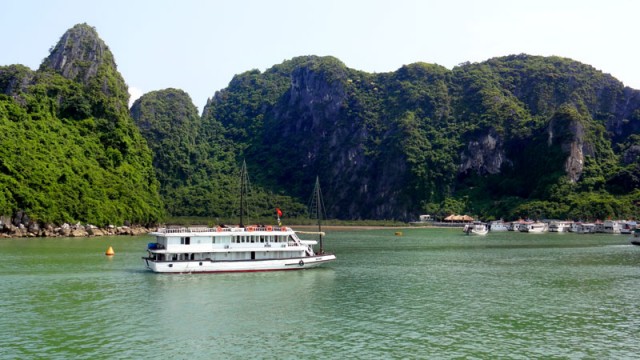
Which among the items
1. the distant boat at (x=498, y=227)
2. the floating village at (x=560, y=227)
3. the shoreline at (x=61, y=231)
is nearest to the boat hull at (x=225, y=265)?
the shoreline at (x=61, y=231)

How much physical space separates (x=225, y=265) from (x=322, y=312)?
23.1m

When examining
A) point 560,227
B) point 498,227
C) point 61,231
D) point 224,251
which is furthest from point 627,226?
point 61,231

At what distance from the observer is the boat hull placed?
61844 mm

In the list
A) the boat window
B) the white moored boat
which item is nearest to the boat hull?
the white moored boat

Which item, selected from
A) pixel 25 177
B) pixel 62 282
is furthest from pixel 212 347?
pixel 25 177

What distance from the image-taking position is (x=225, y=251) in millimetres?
63188

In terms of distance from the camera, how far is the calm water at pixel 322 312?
32.4 m

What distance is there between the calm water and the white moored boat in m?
1.92

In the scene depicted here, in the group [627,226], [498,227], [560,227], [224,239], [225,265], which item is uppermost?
[224,239]

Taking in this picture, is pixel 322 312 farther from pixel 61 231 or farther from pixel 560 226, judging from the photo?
pixel 560 226

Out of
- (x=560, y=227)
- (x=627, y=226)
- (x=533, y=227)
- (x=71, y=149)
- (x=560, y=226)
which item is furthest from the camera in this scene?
(x=560, y=226)

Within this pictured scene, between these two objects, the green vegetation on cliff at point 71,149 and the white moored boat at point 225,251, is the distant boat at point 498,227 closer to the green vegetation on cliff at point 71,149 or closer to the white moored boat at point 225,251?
the green vegetation on cliff at point 71,149

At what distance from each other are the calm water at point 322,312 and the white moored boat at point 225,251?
1921mm

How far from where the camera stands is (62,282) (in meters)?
54.4
